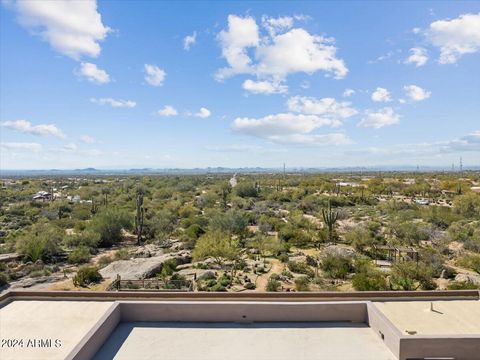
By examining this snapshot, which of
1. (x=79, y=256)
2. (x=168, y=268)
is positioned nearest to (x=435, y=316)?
(x=168, y=268)

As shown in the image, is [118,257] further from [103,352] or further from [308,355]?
[308,355]

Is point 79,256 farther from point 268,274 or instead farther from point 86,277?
point 268,274

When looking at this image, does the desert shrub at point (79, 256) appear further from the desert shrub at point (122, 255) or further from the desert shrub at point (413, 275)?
the desert shrub at point (413, 275)

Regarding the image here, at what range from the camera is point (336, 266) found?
2291cm

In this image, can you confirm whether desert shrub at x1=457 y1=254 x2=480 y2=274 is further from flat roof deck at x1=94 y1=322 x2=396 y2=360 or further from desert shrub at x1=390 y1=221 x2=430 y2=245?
flat roof deck at x1=94 y1=322 x2=396 y2=360

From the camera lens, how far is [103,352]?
8.85m

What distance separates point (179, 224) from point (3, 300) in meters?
28.4

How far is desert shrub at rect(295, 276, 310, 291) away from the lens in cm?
1953

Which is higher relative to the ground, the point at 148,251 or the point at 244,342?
the point at 244,342

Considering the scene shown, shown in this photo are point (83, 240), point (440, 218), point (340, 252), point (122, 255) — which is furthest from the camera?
point (440, 218)

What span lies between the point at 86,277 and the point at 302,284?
500 inches

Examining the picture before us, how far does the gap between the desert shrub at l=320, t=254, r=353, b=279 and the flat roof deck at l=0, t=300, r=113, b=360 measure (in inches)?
579

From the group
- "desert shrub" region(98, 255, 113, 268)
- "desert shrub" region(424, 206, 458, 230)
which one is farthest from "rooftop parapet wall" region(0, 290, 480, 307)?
"desert shrub" region(424, 206, 458, 230)

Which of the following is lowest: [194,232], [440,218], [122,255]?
[122,255]
